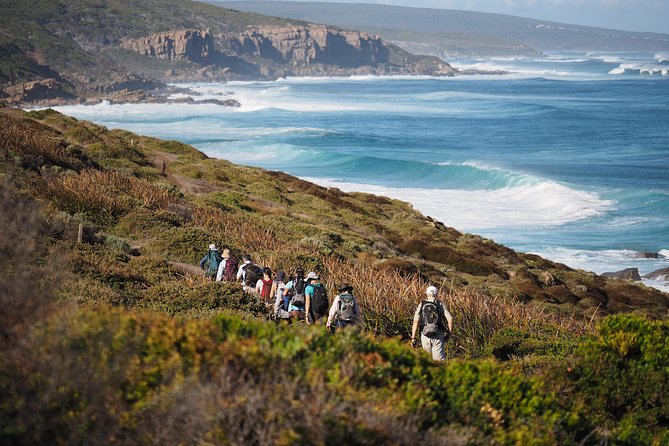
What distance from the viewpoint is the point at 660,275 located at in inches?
1228

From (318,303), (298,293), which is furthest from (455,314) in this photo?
(298,293)

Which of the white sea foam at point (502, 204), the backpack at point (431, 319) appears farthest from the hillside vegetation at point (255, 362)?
the white sea foam at point (502, 204)

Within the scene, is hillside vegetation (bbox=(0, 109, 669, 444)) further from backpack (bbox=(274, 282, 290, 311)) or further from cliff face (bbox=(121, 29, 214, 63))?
cliff face (bbox=(121, 29, 214, 63))

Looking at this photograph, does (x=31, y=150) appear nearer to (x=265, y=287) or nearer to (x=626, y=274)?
(x=265, y=287)

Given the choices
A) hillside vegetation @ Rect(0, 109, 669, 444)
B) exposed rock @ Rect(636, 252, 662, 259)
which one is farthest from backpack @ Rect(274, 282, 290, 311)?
exposed rock @ Rect(636, 252, 662, 259)

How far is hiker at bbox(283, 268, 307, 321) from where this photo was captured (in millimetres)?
11125

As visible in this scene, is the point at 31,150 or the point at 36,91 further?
the point at 36,91

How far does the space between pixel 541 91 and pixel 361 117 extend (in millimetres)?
54067

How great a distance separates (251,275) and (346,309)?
3512 mm

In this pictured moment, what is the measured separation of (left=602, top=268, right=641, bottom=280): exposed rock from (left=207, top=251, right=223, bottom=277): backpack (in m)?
21.7

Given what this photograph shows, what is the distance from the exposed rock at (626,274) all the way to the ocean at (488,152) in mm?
816

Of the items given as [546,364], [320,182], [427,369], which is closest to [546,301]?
[546,364]

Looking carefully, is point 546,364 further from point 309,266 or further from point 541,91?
point 541,91

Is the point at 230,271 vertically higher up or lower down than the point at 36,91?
higher up
